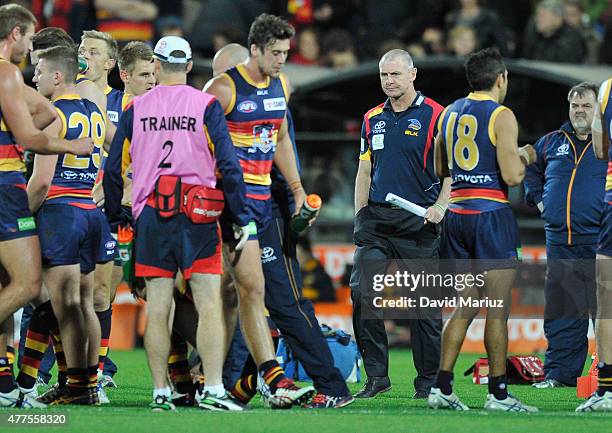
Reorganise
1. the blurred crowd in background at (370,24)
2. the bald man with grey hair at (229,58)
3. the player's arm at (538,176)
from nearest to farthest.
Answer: the bald man with grey hair at (229,58)
the player's arm at (538,176)
the blurred crowd in background at (370,24)

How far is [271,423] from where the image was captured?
779cm

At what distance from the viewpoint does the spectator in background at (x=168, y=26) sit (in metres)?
17.2

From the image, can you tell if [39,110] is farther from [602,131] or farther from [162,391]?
[602,131]

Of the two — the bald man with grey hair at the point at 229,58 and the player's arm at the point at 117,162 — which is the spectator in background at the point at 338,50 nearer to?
the bald man with grey hair at the point at 229,58

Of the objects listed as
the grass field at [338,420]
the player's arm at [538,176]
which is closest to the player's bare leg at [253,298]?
the grass field at [338,420]

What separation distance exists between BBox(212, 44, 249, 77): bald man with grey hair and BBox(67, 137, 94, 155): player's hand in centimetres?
130

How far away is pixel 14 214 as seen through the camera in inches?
341

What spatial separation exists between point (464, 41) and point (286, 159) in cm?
814

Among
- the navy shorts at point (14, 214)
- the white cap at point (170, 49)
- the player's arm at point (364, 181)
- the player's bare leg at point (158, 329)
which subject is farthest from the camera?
the player's arm at point (364, 181)

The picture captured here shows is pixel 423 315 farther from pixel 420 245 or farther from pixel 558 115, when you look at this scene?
pixel 558 115

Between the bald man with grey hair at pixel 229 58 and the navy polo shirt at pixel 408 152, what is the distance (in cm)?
150

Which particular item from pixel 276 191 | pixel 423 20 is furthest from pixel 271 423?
pixel 423 20

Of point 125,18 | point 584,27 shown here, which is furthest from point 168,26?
point 584,27

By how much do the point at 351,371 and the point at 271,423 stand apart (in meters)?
4.00
